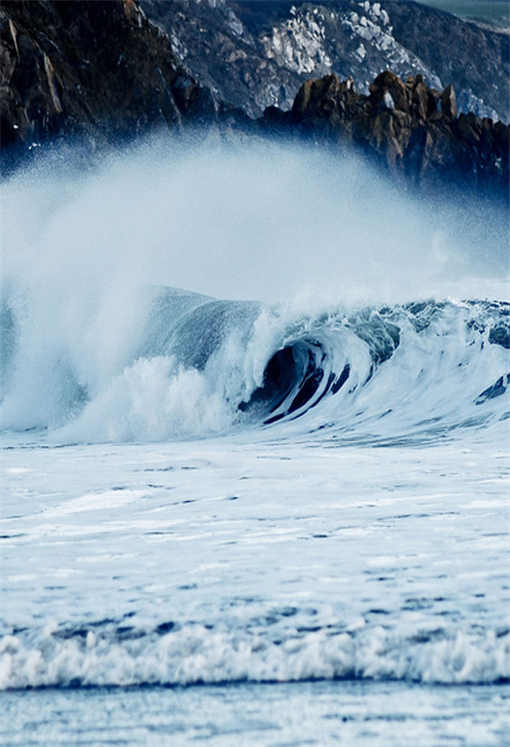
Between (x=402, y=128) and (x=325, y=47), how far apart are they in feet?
333

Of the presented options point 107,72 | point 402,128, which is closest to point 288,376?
point 107,72

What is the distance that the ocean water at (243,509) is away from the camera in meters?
2.79

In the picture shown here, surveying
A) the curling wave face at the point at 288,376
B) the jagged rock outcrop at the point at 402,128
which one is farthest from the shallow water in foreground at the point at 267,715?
the jagged rock outcrop at the point at 402,128

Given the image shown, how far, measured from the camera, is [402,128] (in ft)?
212

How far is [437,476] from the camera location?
639 cm

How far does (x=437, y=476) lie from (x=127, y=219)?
16.7 m

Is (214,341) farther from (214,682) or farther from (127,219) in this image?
(127,219)

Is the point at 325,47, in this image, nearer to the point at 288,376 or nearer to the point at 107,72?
the point at 107,72

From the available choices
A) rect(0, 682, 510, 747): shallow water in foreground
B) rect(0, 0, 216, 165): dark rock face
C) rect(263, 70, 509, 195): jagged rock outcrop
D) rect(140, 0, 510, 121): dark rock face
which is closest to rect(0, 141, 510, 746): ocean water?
rect(0, 682, 510, 747): shallow water in foreground

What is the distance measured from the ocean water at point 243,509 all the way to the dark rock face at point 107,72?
4149 cm

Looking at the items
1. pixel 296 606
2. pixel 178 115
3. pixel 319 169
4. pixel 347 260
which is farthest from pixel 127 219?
pixel 319 169

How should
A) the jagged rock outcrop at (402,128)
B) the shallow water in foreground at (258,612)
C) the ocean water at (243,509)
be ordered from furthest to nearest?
the jagged rock outcrop at (402,128)
the ocean water at (243,509)
the shallow water in foreground at (258,612)

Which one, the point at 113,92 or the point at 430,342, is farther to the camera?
the point at 113,92

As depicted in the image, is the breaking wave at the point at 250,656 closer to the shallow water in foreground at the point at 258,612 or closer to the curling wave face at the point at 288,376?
the shallow water in foreground at the point at 258,612
